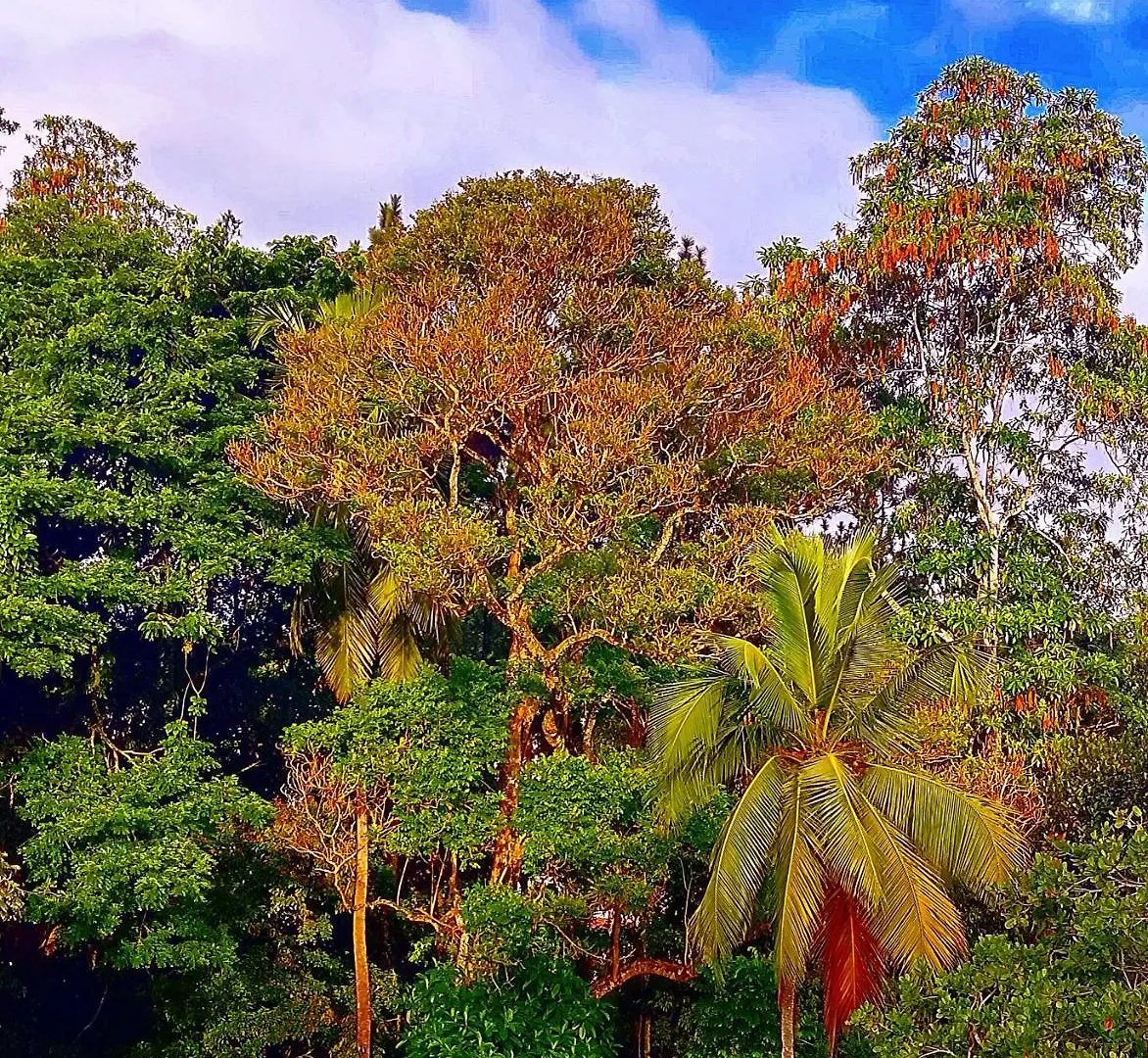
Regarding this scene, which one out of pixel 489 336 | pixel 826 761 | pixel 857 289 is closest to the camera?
pixel 826 761

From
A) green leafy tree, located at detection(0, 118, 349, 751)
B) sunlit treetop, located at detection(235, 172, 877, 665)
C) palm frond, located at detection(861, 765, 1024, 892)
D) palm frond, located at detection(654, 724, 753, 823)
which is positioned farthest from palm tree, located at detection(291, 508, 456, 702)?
palm frond, located at detection(861, 765, 1024, 892)

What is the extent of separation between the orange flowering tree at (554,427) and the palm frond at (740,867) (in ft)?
10.3

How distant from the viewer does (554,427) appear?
11797mm

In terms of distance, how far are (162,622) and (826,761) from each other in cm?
681

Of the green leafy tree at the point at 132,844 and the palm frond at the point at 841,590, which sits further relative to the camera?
the green leafy tree at the point at 132,844

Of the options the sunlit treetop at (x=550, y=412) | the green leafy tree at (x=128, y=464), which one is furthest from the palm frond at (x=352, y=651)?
the sunlit treetop at (x=550, y=412)

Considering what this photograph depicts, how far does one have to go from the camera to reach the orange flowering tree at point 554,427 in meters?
11.3

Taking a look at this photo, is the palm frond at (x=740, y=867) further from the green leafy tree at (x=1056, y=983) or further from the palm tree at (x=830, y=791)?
the green leafy tree at (x=1056, y=983)

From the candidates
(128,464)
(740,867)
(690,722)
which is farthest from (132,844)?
(740,867)

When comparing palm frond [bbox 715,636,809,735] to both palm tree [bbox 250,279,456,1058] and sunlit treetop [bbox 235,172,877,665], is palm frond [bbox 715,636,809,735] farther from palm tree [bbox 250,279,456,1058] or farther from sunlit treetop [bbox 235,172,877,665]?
palm tree [bbox 250,279,456,1058]

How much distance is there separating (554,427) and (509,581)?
5.19 ft

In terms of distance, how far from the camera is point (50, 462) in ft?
38.5

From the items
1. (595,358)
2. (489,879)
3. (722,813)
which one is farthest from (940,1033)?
(595,358)

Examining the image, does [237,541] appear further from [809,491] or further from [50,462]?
[809,491]
